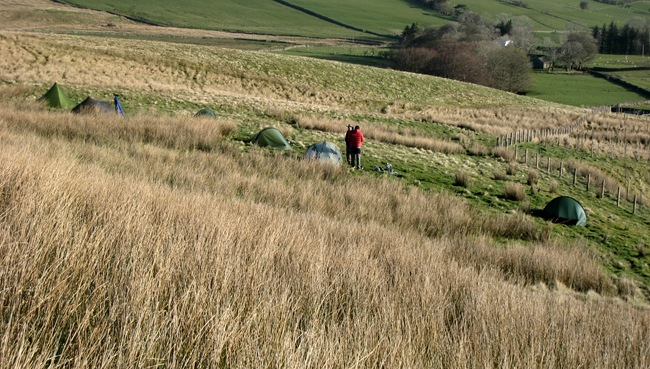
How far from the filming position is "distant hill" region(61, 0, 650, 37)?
4690 inches

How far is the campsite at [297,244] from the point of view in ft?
10.4

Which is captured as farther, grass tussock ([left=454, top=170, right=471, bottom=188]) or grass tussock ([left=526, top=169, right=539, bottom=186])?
grass tussock ([left=526, top=169, right=539, bottom=186])

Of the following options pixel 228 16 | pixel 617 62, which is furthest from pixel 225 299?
pixel 228 16

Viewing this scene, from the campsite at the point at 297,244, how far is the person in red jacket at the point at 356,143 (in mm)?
532

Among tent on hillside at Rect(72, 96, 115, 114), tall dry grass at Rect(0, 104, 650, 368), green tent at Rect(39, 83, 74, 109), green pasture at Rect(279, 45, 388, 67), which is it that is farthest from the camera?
green pasture at Rect(279, 45, 388, 67)

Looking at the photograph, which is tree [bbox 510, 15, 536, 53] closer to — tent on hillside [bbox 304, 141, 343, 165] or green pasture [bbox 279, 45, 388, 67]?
green pasture [bbox 279, 45, 388, 67]

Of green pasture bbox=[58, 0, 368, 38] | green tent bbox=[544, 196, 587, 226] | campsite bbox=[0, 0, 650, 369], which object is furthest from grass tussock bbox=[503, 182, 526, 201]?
green pasture bbox=[58, 0, 368, 38]

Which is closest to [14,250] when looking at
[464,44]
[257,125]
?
[257,125]

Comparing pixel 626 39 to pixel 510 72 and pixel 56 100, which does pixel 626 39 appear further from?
pixel 56 100

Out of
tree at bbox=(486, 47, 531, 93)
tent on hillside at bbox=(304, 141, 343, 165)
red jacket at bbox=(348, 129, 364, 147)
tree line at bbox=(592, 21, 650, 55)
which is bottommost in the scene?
tent on hillside at bbox=(304, 141, 343, 165)

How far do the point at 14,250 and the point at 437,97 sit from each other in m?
52.2

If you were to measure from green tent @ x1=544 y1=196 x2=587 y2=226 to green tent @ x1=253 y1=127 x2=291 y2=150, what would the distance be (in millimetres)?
8963

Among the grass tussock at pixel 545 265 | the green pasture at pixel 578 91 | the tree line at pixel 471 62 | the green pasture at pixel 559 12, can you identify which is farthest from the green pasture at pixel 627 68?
the grass tussock at pixel 545 265

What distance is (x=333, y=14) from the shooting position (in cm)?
14538
